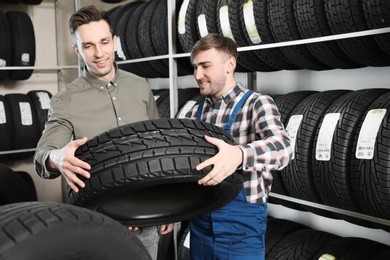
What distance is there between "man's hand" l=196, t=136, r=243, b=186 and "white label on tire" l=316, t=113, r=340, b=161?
0.88 metres

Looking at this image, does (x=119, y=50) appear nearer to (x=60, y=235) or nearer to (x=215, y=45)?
(x=215, y=45)

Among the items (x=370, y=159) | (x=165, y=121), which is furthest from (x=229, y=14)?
(x=165, y=121)

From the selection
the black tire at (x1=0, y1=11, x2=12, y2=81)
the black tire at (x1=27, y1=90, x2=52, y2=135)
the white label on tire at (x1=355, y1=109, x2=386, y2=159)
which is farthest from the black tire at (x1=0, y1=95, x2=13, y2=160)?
the white label on tire at (x1=355, y1=109, x2=386, y2=159)

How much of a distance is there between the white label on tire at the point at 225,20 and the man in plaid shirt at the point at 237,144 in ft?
2.26

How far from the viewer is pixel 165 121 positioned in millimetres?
1489

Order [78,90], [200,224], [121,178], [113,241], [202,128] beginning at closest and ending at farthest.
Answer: [113,241], [121,178], [202,128], [78,90], [200,224]

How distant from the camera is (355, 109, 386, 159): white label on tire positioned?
6.60ft

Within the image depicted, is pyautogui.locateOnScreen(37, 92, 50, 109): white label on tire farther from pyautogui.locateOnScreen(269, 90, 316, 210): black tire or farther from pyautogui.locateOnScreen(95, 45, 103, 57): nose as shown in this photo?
pyautogui.locateOnScreen(95, 45, 103, 57): nose

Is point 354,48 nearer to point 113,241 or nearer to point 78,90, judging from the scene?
point 78,90

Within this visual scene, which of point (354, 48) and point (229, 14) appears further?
point (229, 14)

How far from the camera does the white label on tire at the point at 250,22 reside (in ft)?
8.47

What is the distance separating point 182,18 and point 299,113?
120cm

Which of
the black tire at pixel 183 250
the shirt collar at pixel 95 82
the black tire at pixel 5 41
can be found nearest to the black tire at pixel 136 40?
the black tire at pixel 5 41

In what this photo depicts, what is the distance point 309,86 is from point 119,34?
73.7 inches
